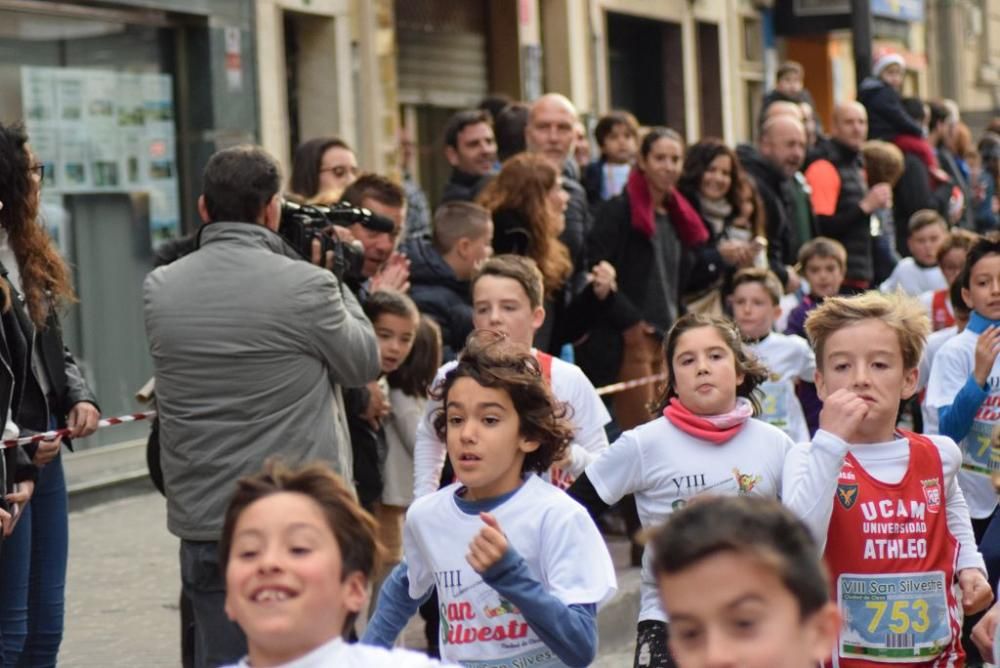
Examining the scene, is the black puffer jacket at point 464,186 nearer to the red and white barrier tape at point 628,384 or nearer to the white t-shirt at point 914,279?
the red and white barrier tape at point 628,384

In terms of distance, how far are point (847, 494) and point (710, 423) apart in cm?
54

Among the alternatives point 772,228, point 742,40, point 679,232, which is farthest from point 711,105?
point 679,232

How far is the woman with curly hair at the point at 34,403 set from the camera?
→ 6.17 metres

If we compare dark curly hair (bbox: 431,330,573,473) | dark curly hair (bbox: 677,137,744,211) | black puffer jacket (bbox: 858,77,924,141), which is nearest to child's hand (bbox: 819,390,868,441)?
dark curly hair (bbox: 431,330,573,473)

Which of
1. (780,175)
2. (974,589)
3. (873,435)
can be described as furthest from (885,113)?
(974,589)

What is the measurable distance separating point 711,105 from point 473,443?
782 inches

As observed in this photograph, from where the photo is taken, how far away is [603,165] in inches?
463

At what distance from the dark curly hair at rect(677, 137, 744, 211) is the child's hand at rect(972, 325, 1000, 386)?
455cm

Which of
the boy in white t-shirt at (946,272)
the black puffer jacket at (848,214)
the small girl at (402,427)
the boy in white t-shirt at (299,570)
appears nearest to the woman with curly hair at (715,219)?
the boy in white t-shirt at (946,272)

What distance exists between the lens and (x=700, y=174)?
11.2 metres

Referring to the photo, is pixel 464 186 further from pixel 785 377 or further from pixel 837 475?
pixel 837 475

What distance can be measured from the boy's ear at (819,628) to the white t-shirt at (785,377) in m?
5.59

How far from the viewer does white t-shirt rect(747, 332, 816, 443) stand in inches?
347

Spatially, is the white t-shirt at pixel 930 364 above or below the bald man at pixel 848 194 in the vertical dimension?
below
